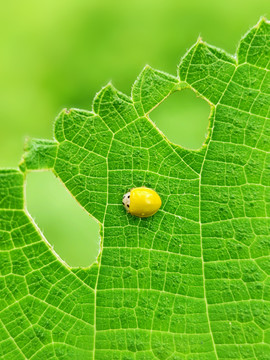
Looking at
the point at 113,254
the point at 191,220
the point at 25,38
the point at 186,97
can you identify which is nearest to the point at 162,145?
the point at 191,220

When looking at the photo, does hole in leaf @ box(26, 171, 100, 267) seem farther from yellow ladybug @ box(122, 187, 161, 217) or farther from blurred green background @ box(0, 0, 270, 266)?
yellow ladybug @ box(122, 187, 161, 217)

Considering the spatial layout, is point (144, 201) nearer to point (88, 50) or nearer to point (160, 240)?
point (160, 240)

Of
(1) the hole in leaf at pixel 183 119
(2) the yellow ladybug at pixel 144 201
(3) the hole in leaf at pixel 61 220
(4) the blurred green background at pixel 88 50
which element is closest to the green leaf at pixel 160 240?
(2) the yellow ladybug at pixel 144 201

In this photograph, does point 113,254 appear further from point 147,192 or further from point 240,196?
point 240,196

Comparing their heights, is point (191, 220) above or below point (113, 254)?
above

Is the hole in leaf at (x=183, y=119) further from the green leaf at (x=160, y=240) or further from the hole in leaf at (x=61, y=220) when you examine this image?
the green leaf at (x=160, y=240)

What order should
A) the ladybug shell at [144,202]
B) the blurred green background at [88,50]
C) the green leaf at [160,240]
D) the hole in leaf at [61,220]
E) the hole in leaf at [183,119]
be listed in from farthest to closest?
the blurred green background at [88,50]
the hole in leaf at [183,119]
the hole in leaf at [61,220]
the green leaf at [160,240]
the ladybug shell at [144,202]

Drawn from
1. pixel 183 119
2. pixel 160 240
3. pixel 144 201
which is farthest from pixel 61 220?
pixel 144 201
